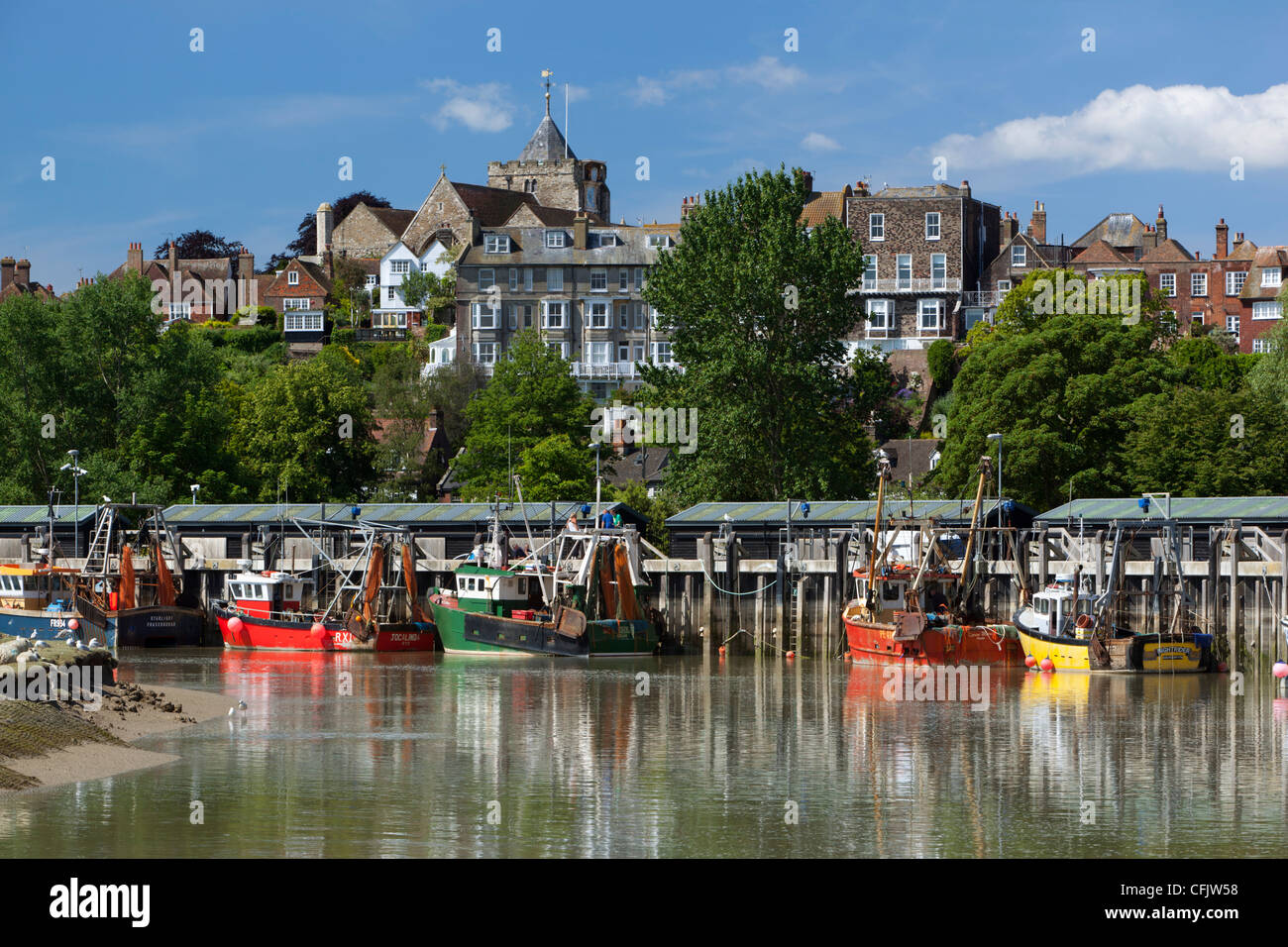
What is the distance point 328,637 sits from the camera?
68.5 m

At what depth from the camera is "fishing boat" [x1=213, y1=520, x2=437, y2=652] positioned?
68.4 metres

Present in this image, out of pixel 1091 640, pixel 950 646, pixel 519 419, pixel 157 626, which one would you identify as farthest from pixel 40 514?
pixel 1091 640

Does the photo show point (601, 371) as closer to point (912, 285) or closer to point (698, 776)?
point (912, 285)

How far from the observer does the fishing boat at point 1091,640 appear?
55.6 metres

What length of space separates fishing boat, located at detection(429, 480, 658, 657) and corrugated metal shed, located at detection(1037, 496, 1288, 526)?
15.8 m

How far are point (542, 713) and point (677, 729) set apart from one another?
5.20 m

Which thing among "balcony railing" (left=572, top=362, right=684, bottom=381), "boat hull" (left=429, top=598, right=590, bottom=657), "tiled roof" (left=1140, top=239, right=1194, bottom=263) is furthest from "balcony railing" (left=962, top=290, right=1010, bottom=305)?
"boat hull" (left=429, top=598, right=590, bottom=657)

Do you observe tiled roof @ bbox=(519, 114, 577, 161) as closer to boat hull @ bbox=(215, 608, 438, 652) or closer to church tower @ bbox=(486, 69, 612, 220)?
church tower @ bbox=(486, 69, 612, 220)

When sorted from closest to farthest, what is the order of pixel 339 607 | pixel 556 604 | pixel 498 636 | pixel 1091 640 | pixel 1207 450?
pixel 1091 640 < pixel 556 604 < pixel 498 636 < pixel 339 607 < pixel 1207 450

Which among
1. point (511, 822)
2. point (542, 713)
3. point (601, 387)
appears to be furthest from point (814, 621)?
point (601, 387)

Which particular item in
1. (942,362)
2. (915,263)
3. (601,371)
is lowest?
(942,362)

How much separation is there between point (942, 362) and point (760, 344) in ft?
132

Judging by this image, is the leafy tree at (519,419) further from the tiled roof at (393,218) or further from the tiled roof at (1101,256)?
the tiled roof at (393,218)
